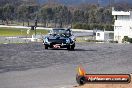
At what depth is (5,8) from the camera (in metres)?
160

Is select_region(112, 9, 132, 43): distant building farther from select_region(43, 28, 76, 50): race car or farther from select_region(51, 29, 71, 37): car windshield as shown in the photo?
select_region(43, 28, 76, 50): race car

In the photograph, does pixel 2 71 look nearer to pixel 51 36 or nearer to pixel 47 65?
pixel 47 65

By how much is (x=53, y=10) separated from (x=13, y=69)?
520 ft

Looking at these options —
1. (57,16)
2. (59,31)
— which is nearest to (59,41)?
(59,31)

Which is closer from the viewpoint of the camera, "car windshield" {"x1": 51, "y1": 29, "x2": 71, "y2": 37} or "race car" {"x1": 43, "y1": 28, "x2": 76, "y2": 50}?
"race car" {"x1": 43, "y1": 28, "x2": 76, "y2": 50}

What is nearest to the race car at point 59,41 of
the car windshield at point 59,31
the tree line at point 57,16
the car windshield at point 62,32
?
the car windshield at point 62,32

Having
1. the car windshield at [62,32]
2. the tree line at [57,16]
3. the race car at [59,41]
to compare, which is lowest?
the tree line at [57,16]

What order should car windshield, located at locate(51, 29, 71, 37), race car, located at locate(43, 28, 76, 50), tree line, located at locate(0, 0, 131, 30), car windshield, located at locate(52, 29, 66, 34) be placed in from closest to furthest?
race car, located at locate(43, 28, 76, 50) → car windshield, located at locate(51, 29, 71, 37) → car windshield, located at locate(52, 29, 66, 34) → tree line, located at locate(0, 0, 131, 30)

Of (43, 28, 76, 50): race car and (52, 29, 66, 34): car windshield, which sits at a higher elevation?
(52, 29, 66, 34): car windshield

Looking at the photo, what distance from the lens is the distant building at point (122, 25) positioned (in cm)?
9619

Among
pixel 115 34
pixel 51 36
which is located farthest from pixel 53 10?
pixel 51 36

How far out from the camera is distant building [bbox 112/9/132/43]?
9619 centimetres

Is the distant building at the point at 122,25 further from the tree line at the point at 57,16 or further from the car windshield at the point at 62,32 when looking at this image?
the car windshield at the point at 62,32

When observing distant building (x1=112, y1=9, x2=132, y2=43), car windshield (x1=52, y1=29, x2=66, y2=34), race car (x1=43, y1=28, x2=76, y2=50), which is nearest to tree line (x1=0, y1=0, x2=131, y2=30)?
distant building (x1=112, y1=9, x2=132, y2=43)
